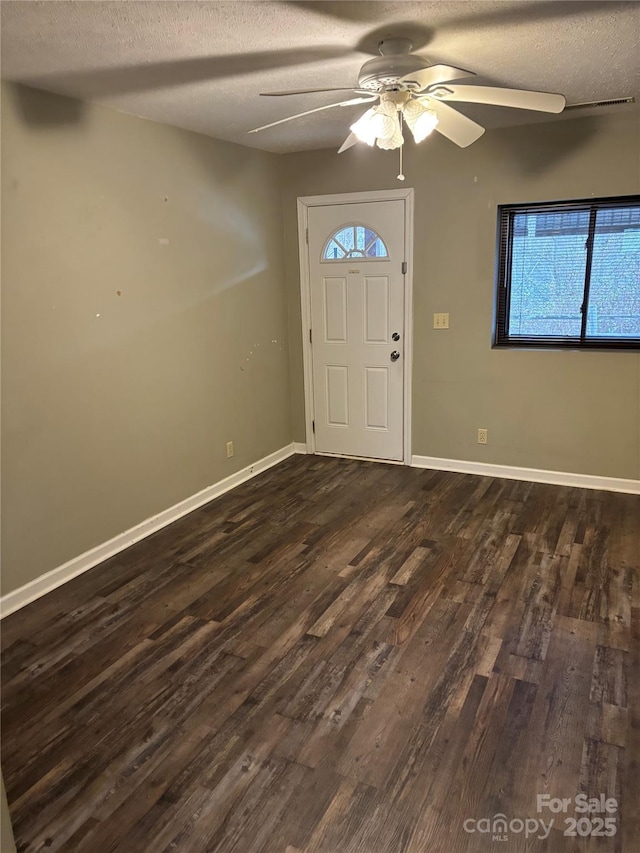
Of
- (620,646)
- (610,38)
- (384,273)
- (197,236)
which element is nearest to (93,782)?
(620,646)

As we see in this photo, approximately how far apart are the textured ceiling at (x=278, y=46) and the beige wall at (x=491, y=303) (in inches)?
24.5

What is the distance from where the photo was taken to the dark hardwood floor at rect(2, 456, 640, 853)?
5.78ft

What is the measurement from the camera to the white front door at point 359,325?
4555 mm

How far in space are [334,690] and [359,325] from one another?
10.2 feet

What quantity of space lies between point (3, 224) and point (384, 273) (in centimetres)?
274

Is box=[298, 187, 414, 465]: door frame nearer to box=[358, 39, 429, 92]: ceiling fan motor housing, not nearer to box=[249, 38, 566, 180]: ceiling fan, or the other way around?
box=[249, 38, 566, 180]: ceiling fan

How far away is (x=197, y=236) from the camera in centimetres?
394

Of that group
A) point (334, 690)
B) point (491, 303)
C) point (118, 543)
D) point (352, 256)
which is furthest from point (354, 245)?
point (334, 690)

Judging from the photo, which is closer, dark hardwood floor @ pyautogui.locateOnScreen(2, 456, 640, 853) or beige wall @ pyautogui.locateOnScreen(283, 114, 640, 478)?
dark hardwood floor @ pyautogui.locateOnScreen(2, 456, 640, 853)

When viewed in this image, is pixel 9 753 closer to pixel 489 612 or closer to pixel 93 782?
pixel 93 782

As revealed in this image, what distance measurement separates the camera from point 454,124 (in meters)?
2.64

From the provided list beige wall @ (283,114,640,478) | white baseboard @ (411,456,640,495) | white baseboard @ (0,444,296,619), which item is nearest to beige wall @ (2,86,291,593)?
white baseboard @ (0,444,296,619)

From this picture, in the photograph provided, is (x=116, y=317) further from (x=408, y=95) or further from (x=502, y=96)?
(x=502, y=96)

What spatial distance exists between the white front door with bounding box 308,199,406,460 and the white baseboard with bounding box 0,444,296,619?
761mm
